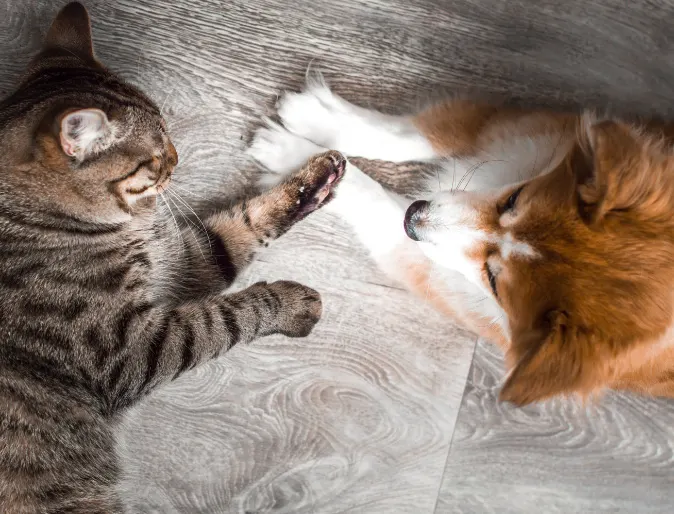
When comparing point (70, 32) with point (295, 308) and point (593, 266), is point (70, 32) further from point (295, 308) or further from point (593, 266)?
point (593, 266)

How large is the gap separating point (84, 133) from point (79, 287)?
1.59ft

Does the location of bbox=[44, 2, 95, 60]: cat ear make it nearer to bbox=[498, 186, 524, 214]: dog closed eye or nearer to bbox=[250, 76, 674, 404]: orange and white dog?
bbox=[250, 76, 674, 404]: orange and white dog

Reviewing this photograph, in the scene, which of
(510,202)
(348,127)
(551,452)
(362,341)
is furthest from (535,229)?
(551,452)

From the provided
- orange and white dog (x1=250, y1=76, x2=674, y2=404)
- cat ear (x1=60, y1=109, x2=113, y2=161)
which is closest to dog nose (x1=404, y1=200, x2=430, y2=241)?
orange and white dog (x1=250, y1=76, x2=674, y2=404)

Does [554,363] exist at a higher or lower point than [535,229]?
lower

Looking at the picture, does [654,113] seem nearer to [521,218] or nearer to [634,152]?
[634,152]

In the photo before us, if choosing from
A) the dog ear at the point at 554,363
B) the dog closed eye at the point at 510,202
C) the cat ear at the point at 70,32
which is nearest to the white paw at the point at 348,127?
the dog closed eye at the point at 510,202

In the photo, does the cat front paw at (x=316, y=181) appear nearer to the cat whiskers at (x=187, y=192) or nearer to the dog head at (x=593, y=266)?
the cat whiskers at (x=187, y=192)

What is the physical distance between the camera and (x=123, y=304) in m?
1.76

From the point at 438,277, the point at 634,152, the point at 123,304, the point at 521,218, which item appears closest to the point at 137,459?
the point at 123,304

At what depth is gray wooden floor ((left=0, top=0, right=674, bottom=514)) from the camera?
2.13 metres

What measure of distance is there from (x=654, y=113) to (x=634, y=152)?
0.91 m

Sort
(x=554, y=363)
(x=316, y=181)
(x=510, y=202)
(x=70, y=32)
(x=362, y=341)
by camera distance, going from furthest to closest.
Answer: (x=362, y=341)
(x=316, y=181)
(x=70, y=32)
(x=510, y=202)
(x=554, y=363)

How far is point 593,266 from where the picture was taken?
1.47 metres
